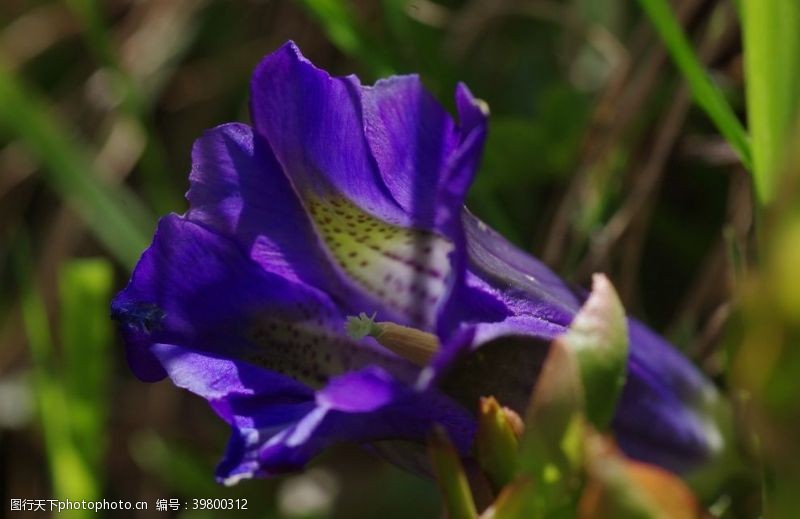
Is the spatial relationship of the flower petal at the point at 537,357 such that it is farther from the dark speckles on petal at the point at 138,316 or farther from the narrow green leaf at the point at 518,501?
the dark speckles on petal at the point at 138,316

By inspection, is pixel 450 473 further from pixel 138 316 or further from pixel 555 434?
pixel 138 316

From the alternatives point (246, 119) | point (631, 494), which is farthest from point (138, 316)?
point (246, 119)

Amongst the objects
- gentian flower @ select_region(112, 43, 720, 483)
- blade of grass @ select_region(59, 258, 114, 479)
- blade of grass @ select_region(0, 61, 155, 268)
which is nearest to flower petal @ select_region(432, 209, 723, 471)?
gentian flower @ select_region(112, 43, 720, 483)

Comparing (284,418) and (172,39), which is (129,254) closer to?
(172,39)

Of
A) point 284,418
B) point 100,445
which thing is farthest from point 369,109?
point 100,445

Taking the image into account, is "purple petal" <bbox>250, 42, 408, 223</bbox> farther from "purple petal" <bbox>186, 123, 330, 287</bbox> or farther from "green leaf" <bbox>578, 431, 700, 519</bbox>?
"green leaf" <bbox>578, 431, 700, 519</bbox>

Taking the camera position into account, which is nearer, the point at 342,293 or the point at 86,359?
the point at 342,293
